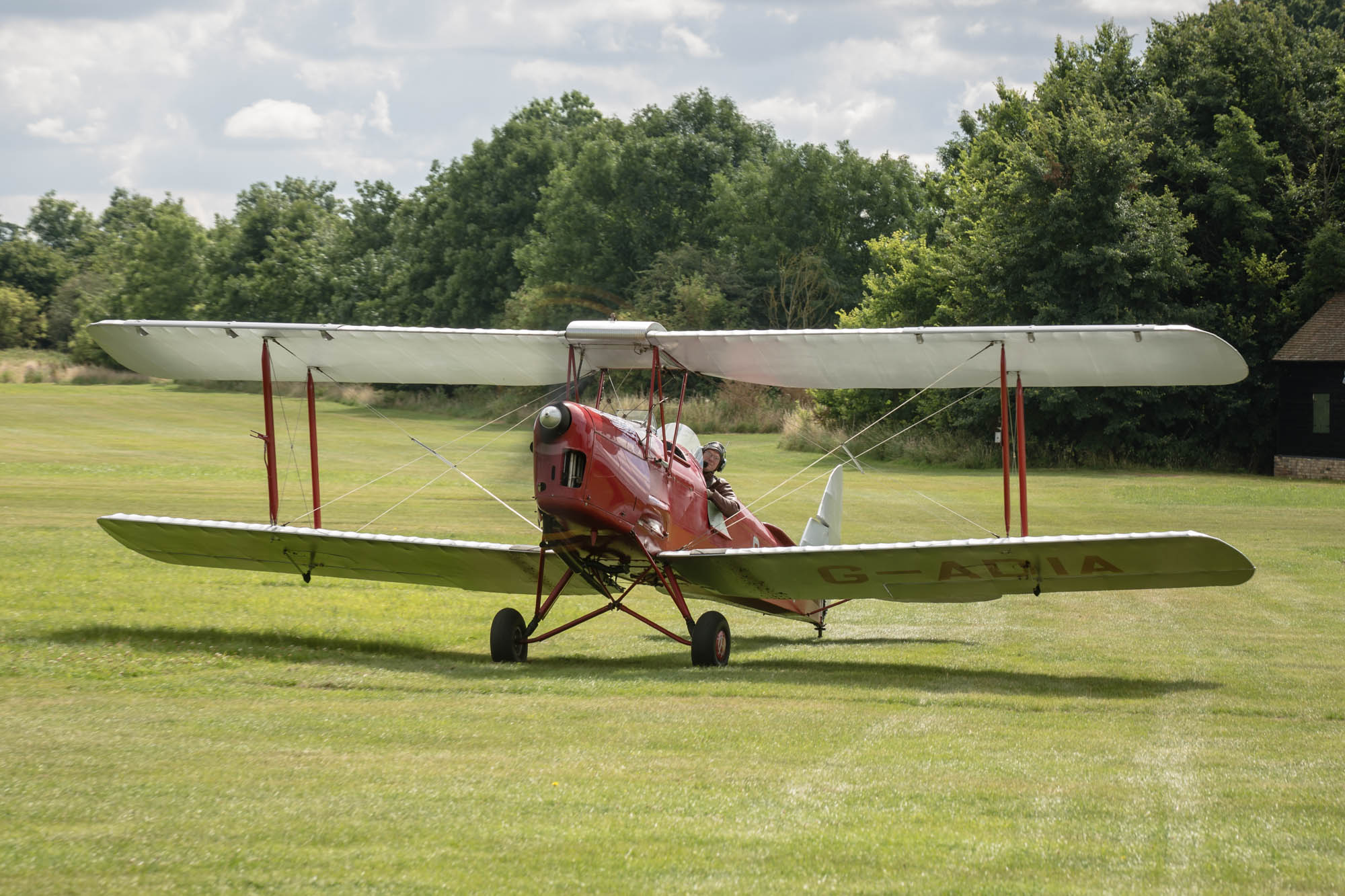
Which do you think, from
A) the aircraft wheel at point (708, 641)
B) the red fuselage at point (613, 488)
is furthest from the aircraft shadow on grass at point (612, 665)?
the red fuselage at point (613, 488)

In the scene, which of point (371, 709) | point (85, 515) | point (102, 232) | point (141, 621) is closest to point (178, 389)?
point (85, 515)

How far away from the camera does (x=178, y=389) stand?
224ft

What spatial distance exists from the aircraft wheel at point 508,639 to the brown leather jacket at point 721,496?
2.16 metres

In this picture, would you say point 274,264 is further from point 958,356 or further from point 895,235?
point 958,356

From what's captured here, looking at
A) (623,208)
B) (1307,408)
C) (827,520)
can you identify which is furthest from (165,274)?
(827,520)

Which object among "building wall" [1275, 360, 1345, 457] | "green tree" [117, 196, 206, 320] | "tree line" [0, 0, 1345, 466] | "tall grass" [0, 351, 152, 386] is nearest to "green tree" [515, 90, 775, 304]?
"tree line" [0, 0, 1345, 466]

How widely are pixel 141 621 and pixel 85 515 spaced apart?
10.4m

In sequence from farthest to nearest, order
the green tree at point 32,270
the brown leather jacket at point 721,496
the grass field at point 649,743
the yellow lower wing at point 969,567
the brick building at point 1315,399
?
the green tree at point 32,270, the brick building at point 1315,399, the brown leather jacket at point 721,496, the yellow lower wing at point 969,567, the grass field at point 649,743

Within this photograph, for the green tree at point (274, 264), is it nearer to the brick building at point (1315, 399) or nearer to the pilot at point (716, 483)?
the brick building at point (1315, 399)

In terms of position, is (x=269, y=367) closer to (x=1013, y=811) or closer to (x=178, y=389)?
(x=1013, y=811)

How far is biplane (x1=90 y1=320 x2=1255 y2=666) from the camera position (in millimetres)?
9219

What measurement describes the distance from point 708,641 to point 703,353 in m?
2.48

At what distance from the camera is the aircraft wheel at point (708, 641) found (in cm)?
992

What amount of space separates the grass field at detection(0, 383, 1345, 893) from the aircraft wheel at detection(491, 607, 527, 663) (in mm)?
261
